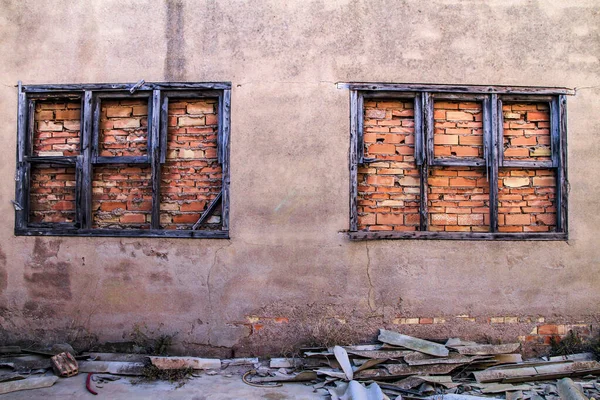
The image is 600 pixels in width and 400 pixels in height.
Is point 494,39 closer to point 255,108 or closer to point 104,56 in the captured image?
point 255,108

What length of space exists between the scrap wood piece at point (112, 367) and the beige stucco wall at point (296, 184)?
314 millimetres

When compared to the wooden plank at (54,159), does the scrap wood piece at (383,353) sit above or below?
below

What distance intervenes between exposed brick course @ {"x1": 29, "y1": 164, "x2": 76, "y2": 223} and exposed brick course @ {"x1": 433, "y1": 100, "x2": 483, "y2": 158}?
379 cm

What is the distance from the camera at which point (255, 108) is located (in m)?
4.15

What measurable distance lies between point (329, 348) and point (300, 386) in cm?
A: 45

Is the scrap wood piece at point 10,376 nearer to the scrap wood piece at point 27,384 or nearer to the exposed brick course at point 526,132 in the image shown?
the scrap wood piece at point 27,384

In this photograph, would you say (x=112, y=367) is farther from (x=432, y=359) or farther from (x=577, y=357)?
(x=577, y=357)

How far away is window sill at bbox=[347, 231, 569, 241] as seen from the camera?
4.07 metres

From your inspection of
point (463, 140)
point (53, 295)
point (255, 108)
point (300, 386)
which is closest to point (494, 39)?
point (463, 140)

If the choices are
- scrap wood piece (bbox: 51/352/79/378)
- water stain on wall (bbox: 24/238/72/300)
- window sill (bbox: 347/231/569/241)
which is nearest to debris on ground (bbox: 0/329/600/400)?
scrap wood piece (bbox: 51/352/79/378)

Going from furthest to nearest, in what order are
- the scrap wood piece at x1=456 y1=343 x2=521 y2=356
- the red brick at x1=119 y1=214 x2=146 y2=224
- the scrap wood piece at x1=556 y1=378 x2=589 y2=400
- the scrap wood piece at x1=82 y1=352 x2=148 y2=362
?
the red brick at x1=119 y1=214 x2=146 y2=224 → the scrap wood piece at x1=82 y1=352 x2=148 y2=362 → the scrap wood piece at x1=456 y1=343 x2=521 y2=356 → the scrap wood piece at x1=556 y1=378 x2=589 y2=400

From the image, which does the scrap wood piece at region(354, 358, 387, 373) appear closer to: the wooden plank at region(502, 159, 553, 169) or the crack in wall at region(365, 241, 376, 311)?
the crack in wall at region(365, 241, 376, 311)

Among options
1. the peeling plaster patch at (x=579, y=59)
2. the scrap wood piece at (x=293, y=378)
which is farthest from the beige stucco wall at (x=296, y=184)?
the scrap wood piece at (x=293, y=378)

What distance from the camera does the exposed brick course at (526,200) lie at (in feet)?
13.8
